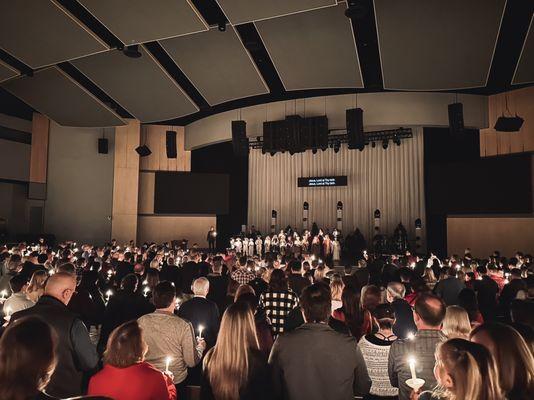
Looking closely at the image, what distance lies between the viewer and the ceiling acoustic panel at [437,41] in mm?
9641

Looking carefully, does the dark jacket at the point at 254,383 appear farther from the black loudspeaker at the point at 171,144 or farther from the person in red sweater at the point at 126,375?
the black loudspeaker at the point at 171,144

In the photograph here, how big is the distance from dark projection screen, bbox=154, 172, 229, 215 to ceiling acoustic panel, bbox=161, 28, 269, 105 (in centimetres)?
543

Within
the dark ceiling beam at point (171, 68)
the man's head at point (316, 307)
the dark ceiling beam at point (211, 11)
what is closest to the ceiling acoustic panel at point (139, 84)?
the dark ceiling beam at point (171, 68)

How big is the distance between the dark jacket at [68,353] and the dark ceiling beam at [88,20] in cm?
908

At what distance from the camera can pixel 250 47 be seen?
10984 millimetres

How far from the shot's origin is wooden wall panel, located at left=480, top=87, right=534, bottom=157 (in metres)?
13.8

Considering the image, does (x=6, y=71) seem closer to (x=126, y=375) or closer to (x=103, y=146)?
(x=103, y=146)

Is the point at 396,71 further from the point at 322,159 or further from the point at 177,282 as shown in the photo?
the point at 177,282

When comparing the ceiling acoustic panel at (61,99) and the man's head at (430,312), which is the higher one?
the ceiling acoustic panel at (61,99)

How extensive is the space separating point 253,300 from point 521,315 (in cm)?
210

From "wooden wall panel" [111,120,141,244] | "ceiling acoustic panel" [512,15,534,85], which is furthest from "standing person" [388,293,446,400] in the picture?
"wooden wall panel" [111,120,141,244]

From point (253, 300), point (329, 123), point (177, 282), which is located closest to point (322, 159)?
point (329, 123)

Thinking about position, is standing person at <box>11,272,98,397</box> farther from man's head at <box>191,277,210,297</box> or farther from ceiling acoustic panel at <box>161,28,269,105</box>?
ceiling acoustic panel at <box>161,28,269,105</box>

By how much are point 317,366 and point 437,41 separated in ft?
35.7
